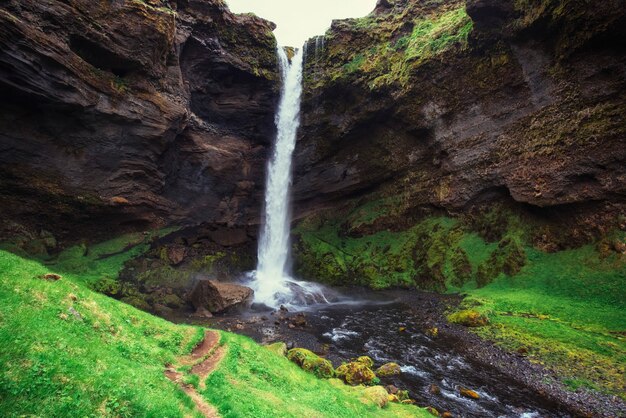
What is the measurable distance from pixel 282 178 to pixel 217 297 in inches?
909

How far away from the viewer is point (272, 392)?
38.7ft

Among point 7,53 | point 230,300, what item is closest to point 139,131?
point 7,53

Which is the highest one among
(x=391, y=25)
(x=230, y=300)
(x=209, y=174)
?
(x=391, y=25)

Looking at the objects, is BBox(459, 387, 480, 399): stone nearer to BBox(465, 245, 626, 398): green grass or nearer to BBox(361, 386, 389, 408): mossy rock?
BBox(361, 386, 389, 408): mossy rock

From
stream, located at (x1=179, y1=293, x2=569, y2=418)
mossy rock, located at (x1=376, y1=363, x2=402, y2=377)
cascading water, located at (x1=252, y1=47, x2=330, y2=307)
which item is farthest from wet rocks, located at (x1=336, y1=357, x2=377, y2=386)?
cascading water, located at (x1=252, y1=47, x2=330, y2=307)

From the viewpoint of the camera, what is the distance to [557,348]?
20594 mm

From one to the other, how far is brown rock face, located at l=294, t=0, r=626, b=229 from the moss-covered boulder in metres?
27.4

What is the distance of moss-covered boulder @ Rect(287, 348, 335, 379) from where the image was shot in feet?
56.7

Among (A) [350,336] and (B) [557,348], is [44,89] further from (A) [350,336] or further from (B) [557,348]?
(B) [557,348]

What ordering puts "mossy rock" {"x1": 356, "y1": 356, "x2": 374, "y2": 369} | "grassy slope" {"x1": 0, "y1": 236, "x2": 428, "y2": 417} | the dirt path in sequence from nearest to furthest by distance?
"grassy slope" {"x1": 0, "y1": 236, "x2": 428, "y2": 417}, the dirt path, "mossy rock" {"x1": 356, "y1": 356, "x2": 374, "y2": 369}

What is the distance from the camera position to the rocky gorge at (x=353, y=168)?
84.0 feet

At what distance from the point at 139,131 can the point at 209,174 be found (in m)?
10.5

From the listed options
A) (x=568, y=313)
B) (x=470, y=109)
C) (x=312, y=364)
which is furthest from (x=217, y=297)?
(x=470, y=109)

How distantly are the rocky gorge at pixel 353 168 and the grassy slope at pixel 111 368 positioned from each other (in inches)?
13.8
